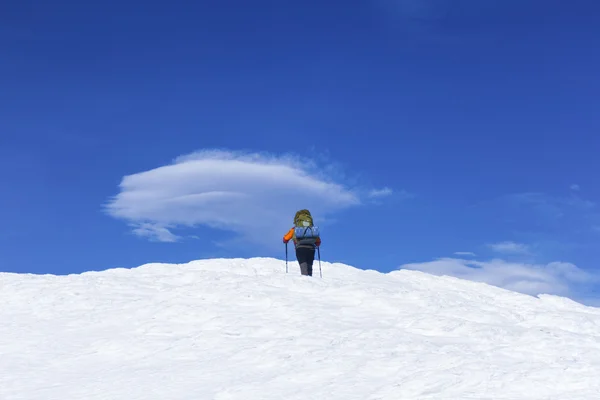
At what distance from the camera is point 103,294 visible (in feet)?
52.4

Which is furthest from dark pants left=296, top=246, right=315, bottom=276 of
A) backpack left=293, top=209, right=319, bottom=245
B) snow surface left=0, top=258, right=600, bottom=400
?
snow surface left=0, top=258, right=600, bottom=400

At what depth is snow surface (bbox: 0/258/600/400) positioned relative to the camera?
32.0 ft

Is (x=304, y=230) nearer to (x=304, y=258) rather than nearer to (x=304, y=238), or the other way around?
(x=304, y=238)

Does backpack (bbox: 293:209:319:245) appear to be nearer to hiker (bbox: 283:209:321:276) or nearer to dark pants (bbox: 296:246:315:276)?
hiker (bbox: 283:209:321:276)

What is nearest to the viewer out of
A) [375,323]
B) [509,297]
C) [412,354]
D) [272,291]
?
[412,354]

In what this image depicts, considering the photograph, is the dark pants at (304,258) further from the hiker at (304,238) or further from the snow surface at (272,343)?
the snow surface at (272,343)

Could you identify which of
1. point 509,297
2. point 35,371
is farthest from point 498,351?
point 509,297

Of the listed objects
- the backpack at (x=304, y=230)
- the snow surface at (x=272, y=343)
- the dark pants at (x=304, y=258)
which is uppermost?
the backpack at (x=304, y=230)

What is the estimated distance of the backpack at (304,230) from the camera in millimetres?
20328

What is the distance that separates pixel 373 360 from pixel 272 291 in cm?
545

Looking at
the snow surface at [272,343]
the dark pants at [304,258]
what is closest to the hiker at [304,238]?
the dark pants at [304,258]

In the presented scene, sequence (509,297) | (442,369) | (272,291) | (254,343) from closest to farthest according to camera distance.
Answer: (442,369) < (254,343) < (272,291) < (509,297)

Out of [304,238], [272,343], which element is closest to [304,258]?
[304,238]

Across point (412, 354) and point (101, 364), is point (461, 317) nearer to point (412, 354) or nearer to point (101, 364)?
point (412, 354)
